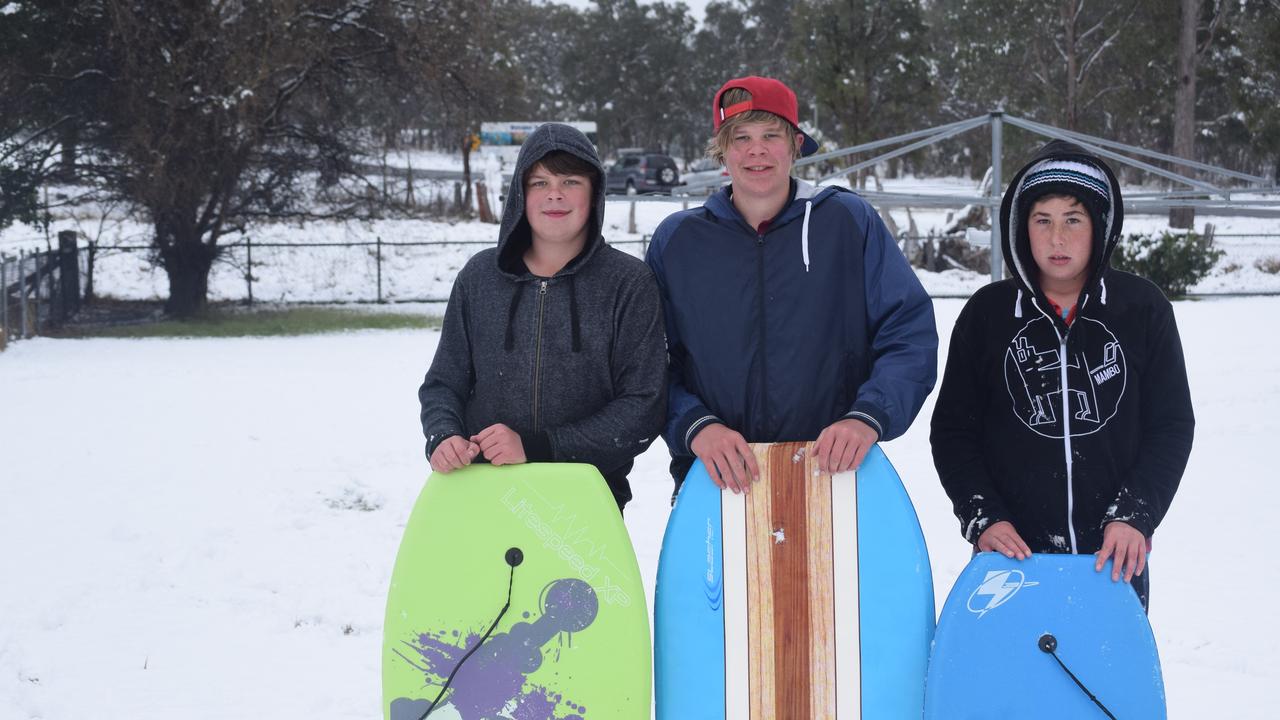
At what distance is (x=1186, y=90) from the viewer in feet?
80.2

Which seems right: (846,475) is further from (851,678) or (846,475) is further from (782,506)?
(851,678)

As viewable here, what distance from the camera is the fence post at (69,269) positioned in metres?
13.5

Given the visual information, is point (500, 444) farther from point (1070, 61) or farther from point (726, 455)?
point (1070, 61)

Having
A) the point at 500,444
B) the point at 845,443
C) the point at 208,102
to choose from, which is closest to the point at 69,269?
the point at 208,102

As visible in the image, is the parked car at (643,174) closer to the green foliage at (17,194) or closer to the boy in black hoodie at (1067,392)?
the green foliage at (17,194)

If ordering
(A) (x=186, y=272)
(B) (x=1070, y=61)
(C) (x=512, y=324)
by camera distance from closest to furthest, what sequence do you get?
(C) (x=512, y=324) < (A) (x=186, y=272) < (B) (x=1070, y=61)

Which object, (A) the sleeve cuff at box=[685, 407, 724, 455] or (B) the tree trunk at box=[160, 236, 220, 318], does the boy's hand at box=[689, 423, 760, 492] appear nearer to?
(A) the sleeve cuff at box=[685, 407, 724, 455]

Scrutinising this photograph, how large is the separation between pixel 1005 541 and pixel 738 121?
1.04 m

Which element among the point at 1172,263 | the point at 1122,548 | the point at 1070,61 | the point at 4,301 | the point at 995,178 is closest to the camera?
the point at 1122,548

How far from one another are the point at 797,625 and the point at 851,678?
153 mm

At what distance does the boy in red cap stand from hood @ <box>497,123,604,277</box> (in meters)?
0.21

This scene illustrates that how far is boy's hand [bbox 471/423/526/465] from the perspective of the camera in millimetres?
2301

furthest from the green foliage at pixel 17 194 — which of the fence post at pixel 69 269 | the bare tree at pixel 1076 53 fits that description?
the bare tree at pixel 1076 53

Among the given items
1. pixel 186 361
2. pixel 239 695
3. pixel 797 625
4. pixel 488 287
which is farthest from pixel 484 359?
pixel 186 361
